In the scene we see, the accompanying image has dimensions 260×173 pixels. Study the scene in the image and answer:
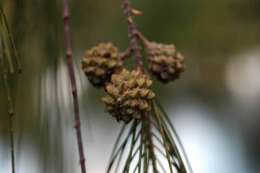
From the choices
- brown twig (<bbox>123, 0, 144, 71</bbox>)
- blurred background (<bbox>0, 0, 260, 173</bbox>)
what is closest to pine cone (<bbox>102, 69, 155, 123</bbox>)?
brown twig (<bbox>123, 0, 144, 71</bbox>)

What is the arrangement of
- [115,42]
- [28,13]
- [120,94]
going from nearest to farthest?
[120,94], [28,13], [115,42]

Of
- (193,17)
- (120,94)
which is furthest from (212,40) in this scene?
(120,94)

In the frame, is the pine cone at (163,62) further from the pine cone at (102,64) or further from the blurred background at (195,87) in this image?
the blurred background at (195,87)

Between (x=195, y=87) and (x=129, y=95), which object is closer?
(x=129, y=95)

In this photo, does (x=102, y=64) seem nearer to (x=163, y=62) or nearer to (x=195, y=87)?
(x=163, y=62)

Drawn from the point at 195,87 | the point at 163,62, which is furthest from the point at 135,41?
the point at 195,87

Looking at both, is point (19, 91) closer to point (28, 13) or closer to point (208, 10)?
point (28, 13)

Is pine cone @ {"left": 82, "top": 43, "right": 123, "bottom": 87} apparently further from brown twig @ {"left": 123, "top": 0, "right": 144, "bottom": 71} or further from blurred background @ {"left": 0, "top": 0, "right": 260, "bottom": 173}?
Answer: blurred background @ {"left": 0, "top": 0, "right": 260, "bottom": 173}
